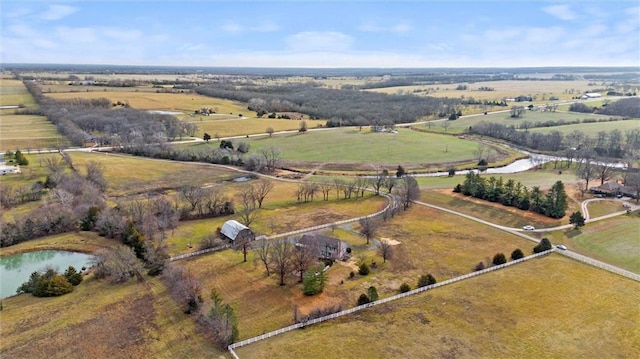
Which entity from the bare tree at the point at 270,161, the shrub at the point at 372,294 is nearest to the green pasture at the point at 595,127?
the bare tree at the point at 270,161

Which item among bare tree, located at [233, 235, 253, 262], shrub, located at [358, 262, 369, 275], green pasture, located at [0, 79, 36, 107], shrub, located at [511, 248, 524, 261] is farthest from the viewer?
green pasture, located at [0, 79, 36, 107]

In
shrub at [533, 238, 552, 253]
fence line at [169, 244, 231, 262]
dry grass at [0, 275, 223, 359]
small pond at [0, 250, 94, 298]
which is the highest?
shrub at [533, 238, 552, 253]

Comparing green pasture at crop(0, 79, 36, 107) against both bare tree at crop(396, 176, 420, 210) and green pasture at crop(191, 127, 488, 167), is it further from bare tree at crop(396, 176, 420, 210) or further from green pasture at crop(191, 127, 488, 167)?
bare tree at crop(396, 176, 420, 210)

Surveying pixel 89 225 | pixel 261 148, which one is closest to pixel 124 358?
pixel 89 225

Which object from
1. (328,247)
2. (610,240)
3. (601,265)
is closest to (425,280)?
(328,247)

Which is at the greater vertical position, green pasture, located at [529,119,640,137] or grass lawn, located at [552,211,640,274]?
green pasture, located at [529,119,640,137]

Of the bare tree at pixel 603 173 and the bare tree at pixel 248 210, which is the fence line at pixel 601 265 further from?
the bare tree at pixel 248 210

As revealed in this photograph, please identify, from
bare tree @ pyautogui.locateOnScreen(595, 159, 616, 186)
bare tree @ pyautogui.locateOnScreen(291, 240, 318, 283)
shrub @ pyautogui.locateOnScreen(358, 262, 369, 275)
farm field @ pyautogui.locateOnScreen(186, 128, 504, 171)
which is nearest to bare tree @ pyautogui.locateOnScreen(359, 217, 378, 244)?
shrub @ pyautogui.locateOnScreen(358, 262, 369, 275)

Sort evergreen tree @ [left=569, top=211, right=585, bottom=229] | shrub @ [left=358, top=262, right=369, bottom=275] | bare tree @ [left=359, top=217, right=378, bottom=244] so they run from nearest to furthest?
shrub @ [left=358, top=262, right=369, bottom=275] < bare tree @ [left=359, top=217, right=378, bottom=244] < evergreen tree @ [left=569, top=211, right=585, bottom=229]
